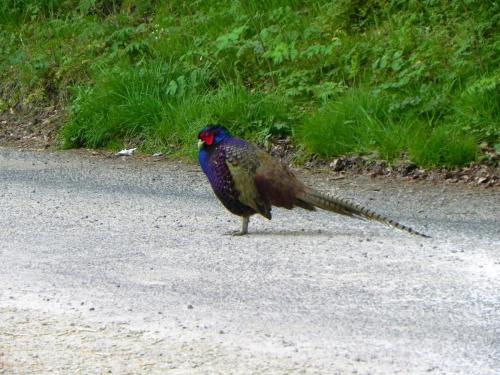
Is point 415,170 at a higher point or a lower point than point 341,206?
lower

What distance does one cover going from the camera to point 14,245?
779cm

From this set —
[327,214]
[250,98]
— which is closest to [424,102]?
[250,98]

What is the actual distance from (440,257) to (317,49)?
584 cm

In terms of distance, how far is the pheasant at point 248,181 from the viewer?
767 centimetres

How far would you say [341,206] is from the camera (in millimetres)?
7547

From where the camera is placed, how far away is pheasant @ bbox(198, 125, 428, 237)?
25.2 ft

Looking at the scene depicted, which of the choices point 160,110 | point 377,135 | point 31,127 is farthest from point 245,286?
point 31,127

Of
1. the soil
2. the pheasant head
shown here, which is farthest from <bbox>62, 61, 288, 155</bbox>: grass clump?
the pheasant head

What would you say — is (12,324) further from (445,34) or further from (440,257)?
(445,34)

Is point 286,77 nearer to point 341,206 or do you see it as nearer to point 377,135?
point 377,135

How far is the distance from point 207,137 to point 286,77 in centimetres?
499

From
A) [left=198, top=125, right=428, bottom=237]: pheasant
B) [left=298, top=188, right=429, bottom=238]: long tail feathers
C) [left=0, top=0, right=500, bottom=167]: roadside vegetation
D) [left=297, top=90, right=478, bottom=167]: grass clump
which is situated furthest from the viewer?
[left=0, top=0, right=500, bottom=167]: roadside vegetation

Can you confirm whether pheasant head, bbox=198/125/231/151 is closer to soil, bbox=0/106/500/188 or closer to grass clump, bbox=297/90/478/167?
soil, bbox=0/106/500/188

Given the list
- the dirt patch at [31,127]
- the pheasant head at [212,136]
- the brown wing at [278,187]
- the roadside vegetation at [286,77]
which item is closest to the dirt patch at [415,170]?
the roadside vegetation at [286,77]
